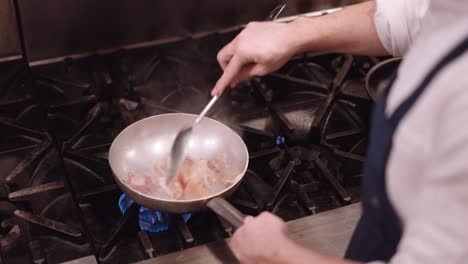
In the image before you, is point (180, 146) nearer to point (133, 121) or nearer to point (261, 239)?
point (133, 121)

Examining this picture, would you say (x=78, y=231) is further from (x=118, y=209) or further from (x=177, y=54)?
(x=177, y=54)

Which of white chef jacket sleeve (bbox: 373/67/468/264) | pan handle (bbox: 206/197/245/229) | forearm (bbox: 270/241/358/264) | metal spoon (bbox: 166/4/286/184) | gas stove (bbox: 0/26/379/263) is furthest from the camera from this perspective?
metal spoon (bbox: 166/4/286/184)

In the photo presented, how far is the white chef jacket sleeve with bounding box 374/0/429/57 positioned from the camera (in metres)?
0.98

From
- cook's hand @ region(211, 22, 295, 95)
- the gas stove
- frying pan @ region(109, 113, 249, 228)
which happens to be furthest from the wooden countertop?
cook's hand @ region(211, 22, 295, 95)

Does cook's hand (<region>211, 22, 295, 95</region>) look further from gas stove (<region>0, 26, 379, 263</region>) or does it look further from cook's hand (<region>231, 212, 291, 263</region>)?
cook's hand (<region>231, 212, 291, 263</region>)

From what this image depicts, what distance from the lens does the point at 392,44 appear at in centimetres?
103

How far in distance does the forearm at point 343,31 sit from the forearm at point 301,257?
0.44 meters

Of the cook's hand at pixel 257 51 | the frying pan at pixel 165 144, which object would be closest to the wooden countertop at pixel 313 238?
the frying pan at pixel 165 144

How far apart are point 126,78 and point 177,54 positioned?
15cm

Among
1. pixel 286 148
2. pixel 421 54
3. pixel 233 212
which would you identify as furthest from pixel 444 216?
pixel 286 148

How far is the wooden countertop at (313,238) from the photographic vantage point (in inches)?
35.3

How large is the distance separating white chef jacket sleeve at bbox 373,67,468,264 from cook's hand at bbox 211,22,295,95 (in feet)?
1.61

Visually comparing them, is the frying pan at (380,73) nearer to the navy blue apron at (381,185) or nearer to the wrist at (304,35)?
the wrist at (304,35)

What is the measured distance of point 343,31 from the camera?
3.46 feet
